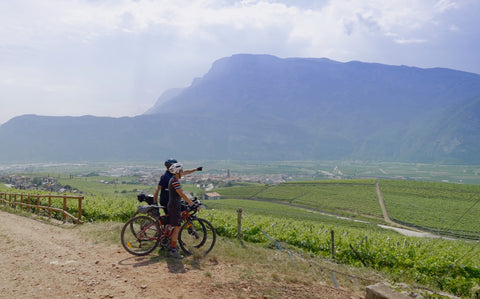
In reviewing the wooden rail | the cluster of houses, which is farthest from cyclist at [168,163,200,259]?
the cluster of houses

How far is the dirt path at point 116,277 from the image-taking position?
5.74 metres

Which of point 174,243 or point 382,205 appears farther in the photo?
point 382,205

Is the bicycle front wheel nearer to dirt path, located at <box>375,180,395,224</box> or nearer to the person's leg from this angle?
the person's leg

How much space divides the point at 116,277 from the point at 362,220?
54.9 m

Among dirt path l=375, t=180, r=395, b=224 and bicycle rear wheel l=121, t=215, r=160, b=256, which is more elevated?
bicycle rear wheel l=121, t=215, r=160, b=256

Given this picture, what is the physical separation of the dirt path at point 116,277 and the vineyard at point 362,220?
2.45 metres

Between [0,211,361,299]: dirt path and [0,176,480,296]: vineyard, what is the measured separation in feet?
8.04

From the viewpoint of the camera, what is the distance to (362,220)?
54.3m

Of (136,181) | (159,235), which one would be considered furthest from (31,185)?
(159,235)

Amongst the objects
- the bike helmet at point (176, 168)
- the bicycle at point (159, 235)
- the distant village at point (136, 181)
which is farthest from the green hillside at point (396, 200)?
the bike helmet at point (176, 168)

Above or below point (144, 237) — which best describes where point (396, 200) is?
below

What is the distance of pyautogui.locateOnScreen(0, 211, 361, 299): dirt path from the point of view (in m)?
5.74

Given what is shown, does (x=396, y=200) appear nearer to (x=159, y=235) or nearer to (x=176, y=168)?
(x=159, y=235)

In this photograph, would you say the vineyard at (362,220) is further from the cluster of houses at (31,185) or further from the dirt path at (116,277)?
the cluster of houses at (31,185)
